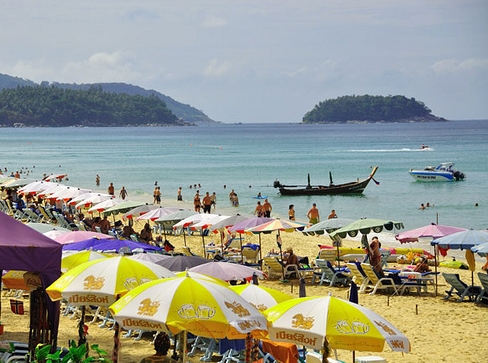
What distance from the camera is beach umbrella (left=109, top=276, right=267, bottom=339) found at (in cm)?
803

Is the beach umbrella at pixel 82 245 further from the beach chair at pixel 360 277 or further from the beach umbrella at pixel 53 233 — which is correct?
the beach chair at pixel 360 277

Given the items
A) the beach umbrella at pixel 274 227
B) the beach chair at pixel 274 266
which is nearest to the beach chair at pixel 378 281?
the beach umbrella at pixel 274 227

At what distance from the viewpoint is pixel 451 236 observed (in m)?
16.5

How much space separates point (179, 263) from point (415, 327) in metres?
4.41

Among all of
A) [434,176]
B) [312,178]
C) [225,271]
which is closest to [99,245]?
→ [225,271]

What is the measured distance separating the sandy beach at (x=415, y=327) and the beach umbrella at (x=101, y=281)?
1765mm

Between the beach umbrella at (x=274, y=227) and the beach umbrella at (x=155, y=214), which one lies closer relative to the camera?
the beach umbrella at (x=274, y=227)

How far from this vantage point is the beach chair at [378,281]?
17.0 metres

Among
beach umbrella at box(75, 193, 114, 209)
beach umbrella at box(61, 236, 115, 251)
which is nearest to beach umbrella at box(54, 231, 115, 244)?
beach umbrella at box(61, 236, 115, 251)

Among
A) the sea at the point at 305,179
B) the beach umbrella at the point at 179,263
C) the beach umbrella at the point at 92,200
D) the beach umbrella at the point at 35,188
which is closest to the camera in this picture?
the beach umbrella at the point at 179,263

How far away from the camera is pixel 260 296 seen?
393 inches

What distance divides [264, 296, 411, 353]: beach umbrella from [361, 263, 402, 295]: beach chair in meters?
8.67

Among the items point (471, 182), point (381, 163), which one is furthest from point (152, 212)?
point (381, 163)

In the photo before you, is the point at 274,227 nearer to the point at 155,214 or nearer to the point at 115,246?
the point at 115,246
